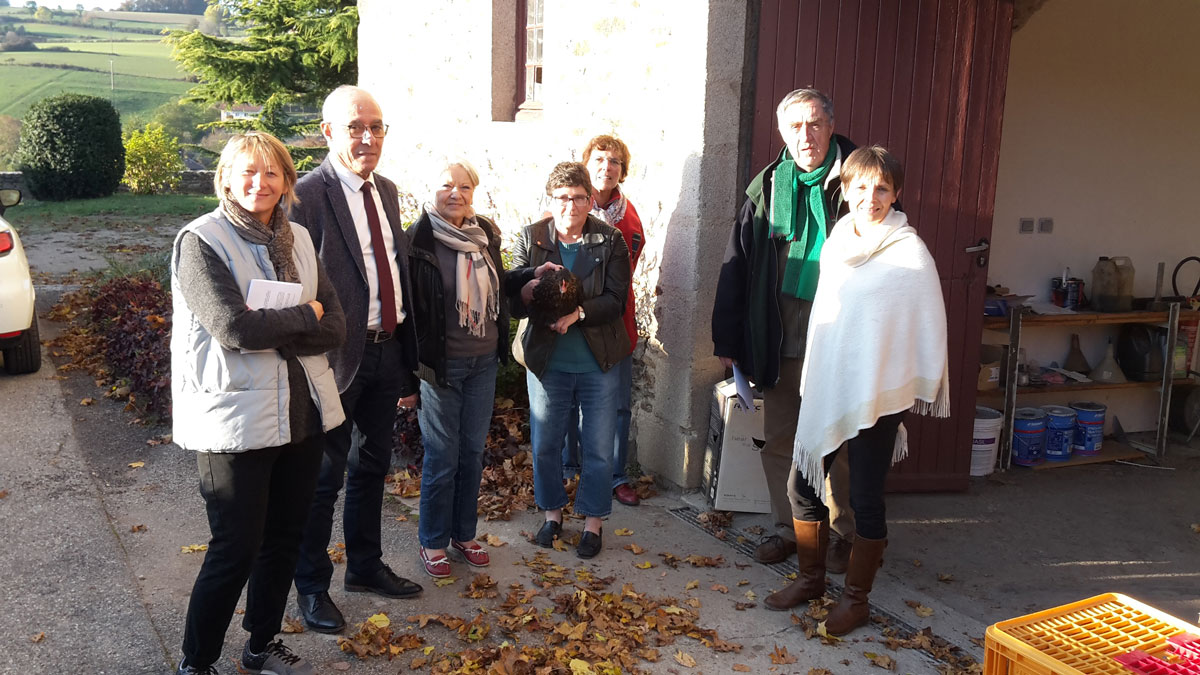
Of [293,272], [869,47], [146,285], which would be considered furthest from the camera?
[146,285]

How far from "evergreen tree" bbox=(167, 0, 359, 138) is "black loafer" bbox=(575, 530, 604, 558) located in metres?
12.3

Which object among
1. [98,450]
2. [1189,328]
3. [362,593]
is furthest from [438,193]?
[1189,328]

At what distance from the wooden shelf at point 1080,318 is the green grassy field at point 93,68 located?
31.8 m

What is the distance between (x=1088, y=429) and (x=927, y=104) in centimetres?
281

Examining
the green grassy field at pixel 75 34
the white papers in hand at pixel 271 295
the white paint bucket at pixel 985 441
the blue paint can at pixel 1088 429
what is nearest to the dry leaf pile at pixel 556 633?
the white papers in hand at pixel 271 295

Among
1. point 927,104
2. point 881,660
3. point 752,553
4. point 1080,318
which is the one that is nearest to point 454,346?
point 752,553

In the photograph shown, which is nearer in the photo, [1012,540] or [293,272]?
[293,272]

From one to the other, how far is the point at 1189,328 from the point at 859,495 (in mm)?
4569

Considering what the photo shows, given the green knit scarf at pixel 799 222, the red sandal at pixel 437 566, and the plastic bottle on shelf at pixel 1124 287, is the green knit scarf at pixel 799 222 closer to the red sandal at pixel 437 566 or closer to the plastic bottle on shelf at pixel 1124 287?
the red sandal at pixel 437 566

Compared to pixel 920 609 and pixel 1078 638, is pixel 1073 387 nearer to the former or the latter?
pixel 920 609

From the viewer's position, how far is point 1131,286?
6816mm

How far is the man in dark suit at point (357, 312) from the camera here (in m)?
3.78

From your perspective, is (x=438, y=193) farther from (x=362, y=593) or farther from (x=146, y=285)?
(x=146, y=285)

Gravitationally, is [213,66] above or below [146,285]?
above
